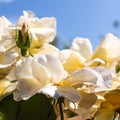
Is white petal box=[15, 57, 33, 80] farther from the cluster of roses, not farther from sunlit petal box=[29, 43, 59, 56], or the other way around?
sunlit petal box=[29, 43, 59, 56]

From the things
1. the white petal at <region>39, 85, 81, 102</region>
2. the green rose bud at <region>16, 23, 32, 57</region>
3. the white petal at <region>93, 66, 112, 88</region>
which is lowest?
the white petal at <region>39, 85, 81, 102</region>

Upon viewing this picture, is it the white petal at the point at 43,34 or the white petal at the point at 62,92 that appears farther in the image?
the white petal at the point at 43,34

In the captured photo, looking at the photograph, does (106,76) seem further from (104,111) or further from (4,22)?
(4,22)

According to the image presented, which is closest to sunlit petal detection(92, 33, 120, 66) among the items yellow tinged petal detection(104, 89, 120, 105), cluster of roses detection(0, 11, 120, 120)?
cluster of roses detection(0, 11, 120, 120)

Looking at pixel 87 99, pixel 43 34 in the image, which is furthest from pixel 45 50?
pixel 87 99

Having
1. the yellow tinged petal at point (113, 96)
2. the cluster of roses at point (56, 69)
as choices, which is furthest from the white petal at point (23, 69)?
the yellow tinged petal at point (113, 96)

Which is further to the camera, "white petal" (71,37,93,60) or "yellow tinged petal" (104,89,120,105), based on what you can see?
"white petal" (71,37,93,60)

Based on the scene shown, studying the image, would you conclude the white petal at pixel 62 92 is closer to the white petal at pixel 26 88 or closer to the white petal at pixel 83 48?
the white petal at pixel 26 88

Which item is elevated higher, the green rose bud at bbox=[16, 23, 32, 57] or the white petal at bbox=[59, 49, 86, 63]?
the green rose bud at bbox=[16, 23, 32, 57]

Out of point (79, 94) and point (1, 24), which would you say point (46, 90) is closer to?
point (79, 94)
